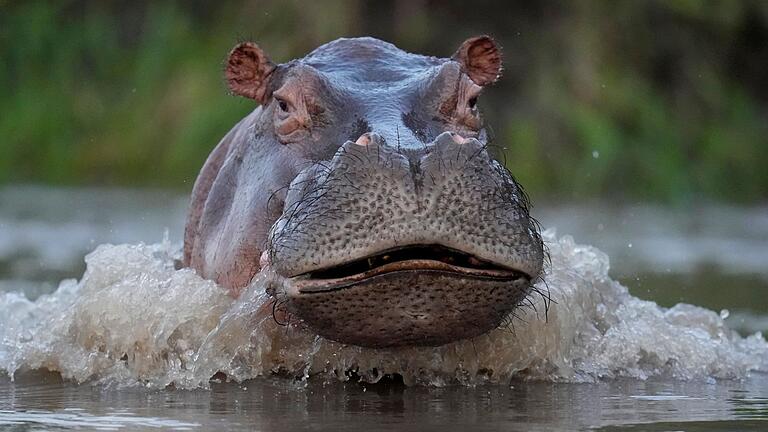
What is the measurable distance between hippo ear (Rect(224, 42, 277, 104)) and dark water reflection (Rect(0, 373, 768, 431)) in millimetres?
1131

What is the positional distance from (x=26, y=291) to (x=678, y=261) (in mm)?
4426

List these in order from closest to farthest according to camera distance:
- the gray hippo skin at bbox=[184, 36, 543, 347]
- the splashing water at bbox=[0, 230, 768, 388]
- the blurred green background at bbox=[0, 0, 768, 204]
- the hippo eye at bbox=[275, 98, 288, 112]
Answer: the gray hippo skin at bbox=[184, 36, 543, 347] < the splashing water at bbox=[0, 230, 768, 388] < the hippo eye at bbox=[275, 98, 288, 112] < the blurred green background at bbox=[0, 0, 768, 204]

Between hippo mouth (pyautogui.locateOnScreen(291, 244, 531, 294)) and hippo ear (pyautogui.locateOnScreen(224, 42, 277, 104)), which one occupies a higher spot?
hippo ear (pyautogui.locateOnScreen(224, 42, 277, 104))

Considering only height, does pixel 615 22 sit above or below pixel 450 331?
above

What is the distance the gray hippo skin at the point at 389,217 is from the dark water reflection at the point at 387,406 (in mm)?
234

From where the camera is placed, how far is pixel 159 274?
5957mm

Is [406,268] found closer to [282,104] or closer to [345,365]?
[345,365]

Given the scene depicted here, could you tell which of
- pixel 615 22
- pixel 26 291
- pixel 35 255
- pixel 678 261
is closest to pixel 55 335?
pixel 26 291

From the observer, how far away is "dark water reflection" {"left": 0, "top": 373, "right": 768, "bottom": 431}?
4375 millimetres

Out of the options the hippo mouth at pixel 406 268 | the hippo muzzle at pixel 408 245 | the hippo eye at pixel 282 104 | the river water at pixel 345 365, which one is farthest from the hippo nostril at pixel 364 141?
the hippo eye at pixel 282 104

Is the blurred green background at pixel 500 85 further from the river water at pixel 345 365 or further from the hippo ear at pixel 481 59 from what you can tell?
the hippo ear at pixel 481 59

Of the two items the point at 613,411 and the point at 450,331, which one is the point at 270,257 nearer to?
the point at 450,331

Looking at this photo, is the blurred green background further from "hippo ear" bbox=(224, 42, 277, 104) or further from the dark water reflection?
the dark water reflection

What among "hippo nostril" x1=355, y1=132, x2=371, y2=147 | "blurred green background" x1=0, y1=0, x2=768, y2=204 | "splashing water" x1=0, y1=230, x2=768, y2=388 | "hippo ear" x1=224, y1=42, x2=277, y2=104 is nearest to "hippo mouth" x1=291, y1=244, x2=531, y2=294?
"hippo nostril" x1=355, y1=132, x2=371, y2=147
